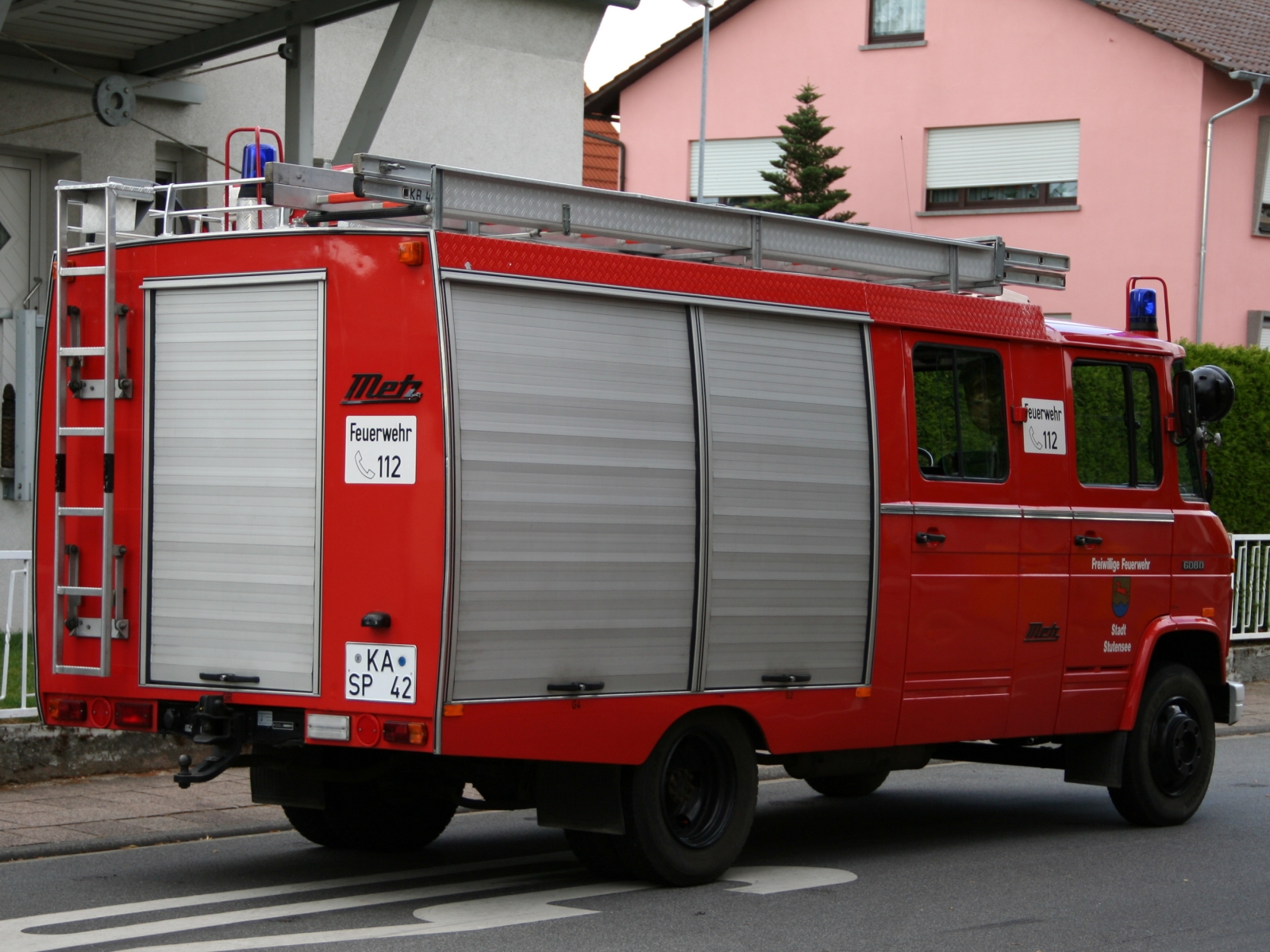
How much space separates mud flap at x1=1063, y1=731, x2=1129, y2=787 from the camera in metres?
9.55

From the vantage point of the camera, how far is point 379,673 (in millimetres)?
6746

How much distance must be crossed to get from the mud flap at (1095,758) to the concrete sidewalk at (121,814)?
349 centimetres

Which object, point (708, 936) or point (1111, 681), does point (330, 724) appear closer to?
point (708, 936)

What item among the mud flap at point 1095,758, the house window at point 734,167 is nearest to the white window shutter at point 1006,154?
the house window at point 734,167

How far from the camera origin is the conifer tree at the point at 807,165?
101 feet

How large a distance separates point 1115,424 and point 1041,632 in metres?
1.33

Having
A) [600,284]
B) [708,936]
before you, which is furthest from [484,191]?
[708,936]

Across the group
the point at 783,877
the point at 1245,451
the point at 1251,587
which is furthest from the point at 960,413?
the point at 1245,451

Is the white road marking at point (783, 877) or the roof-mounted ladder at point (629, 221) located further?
the white road marking at point (783, 877)

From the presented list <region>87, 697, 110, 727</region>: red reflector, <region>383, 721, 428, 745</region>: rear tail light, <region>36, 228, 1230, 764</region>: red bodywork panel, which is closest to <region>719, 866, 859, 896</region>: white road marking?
<region>36, 228, 1230, 764</region>: red bodywork panel

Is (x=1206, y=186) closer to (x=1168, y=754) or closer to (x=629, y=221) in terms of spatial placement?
(x=1168, y=754)

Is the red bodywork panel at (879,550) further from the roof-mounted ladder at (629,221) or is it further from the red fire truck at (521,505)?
the roof-mounted ladder at (629,221)

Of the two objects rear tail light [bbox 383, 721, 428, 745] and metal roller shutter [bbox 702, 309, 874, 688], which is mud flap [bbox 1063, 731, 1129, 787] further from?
rear tail light [bbox 383, 721, 428, 745]

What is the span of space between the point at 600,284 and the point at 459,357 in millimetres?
788
